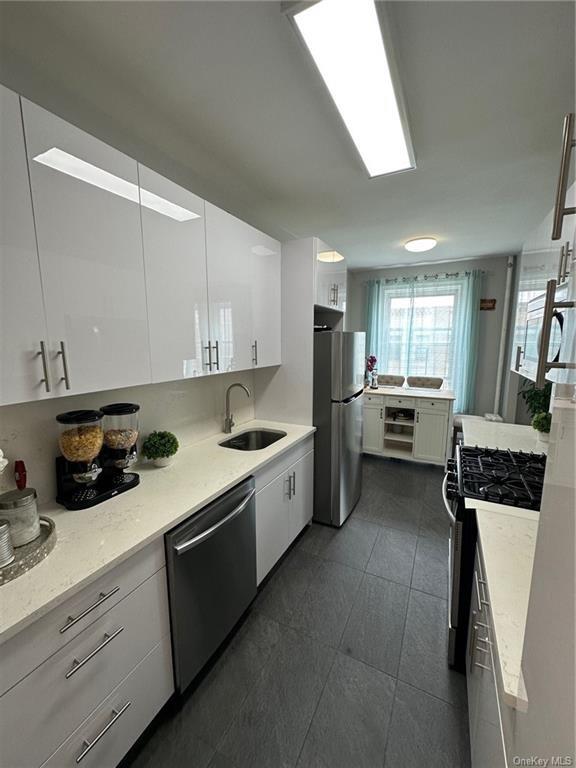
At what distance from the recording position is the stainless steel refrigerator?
7.66 feet

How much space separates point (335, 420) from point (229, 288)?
125cm

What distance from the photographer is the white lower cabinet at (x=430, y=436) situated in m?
3.57

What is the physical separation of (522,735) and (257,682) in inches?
50.6

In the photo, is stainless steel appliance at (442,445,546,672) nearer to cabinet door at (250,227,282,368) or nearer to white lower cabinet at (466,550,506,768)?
white lower cabinet at (466,550,506,768)

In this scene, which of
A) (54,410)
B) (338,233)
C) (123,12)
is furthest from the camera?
(338,233)

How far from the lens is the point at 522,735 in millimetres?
536

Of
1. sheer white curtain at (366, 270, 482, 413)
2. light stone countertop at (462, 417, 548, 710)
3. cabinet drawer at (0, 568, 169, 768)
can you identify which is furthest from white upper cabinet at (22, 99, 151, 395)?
sheer white curtain at (366, 270, 482, 413)

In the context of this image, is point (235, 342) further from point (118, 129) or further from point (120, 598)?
point (120, 598)

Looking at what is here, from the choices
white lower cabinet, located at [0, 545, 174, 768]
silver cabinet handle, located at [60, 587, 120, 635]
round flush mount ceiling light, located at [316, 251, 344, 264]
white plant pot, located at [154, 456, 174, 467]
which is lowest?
white lower cabinet, located at [0, 545, 174, 768]

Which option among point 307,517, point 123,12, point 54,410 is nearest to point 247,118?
point 123,12

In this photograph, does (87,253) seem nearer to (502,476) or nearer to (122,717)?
(122,717)

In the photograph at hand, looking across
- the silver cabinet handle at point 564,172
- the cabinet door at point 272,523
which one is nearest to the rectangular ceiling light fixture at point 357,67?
the silver cabinet handle at point 564,172

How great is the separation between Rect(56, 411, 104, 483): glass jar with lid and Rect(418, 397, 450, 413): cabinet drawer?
3350mm

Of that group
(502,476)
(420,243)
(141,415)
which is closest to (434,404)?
(420,243)
